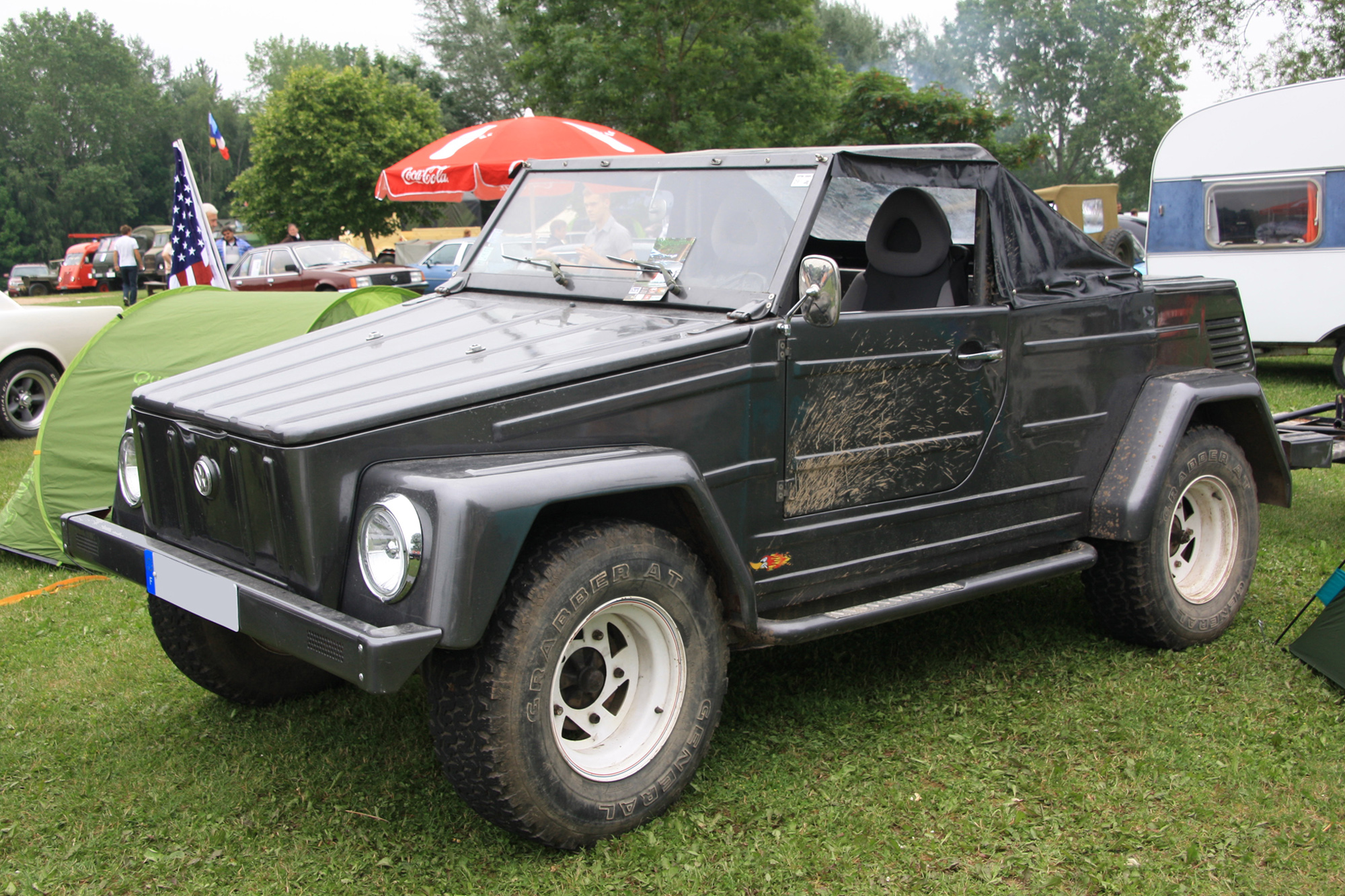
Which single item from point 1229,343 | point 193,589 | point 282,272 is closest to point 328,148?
point 282,272

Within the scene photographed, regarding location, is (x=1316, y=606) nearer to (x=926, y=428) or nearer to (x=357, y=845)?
(x=926, y=428)

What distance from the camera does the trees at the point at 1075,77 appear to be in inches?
1992

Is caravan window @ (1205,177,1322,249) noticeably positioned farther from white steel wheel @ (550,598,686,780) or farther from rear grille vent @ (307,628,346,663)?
rear grille vent @ (307,628,346,663)

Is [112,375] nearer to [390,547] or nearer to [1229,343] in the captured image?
[390,547]

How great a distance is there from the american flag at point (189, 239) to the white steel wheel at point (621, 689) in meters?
6.92

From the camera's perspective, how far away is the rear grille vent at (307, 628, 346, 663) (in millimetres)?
2529

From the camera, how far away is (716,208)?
363 centimetres

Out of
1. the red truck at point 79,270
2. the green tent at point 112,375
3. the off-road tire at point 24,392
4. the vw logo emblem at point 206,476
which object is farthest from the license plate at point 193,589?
the red truck at point 79,270

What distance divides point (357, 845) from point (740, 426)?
1.63m

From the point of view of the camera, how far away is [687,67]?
1697 centimetres

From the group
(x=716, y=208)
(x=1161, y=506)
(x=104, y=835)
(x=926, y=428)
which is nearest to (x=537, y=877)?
(x=104, y=835)

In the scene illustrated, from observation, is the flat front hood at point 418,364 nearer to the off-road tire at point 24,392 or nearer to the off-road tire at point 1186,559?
the off-road tire at point 1186,559

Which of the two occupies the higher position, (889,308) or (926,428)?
(889,308)

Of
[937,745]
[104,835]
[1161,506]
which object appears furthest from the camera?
[1161,506]
